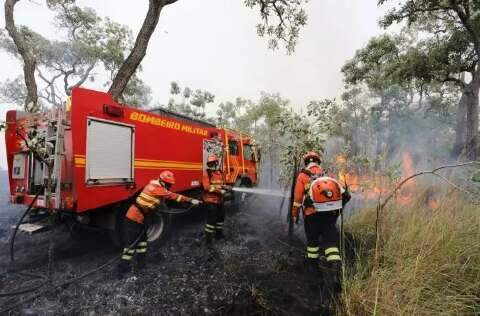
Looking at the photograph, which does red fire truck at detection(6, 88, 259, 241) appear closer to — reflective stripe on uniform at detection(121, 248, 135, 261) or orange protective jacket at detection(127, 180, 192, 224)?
orange protective jacket at detection(127, 180, 192, 224)

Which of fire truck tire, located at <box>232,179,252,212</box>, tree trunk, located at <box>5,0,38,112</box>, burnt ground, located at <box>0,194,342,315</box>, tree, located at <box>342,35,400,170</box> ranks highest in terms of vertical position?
tree, located at <box>342,35,400,170</box>

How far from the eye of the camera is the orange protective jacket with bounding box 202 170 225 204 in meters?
6.29

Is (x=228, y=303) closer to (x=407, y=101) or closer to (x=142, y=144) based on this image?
(x=142, y=144)

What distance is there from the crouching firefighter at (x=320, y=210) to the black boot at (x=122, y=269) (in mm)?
2847

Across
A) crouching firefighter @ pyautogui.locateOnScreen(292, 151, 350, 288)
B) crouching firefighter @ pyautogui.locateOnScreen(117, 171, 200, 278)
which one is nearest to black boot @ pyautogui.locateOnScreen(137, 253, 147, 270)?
crouching firefighter @ pyautogui.locateOnScreen(117, 171, 200, 278)

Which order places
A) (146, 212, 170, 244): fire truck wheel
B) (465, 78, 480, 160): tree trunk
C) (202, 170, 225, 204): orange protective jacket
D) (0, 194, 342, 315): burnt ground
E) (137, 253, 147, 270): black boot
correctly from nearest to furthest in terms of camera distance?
(0, 194, 342, 315): burnt ground < (137, 253, 147, 270): black boot < (146, 212, 170, 244): fire truck wheel < (202, 170, 225, 204): orange protective jacket < (465, 78, 480, 160): tree trunk

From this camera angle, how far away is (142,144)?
19.1ft

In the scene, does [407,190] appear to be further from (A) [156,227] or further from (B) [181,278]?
(A) [156,227]

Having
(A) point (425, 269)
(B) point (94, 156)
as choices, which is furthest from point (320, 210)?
(B) point (94, 156)

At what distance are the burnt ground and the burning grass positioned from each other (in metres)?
0.66

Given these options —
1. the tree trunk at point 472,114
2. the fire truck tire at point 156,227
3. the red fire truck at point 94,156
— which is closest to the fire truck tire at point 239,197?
the red fire truck at point 94,156

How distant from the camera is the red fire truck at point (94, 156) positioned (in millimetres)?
4676

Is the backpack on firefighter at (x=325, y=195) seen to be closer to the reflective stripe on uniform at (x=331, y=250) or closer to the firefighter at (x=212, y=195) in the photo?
the reflective stripe on uniform at (x=331, y=250)

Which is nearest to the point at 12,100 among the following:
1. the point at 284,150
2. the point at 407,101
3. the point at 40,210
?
the point at 40,210
